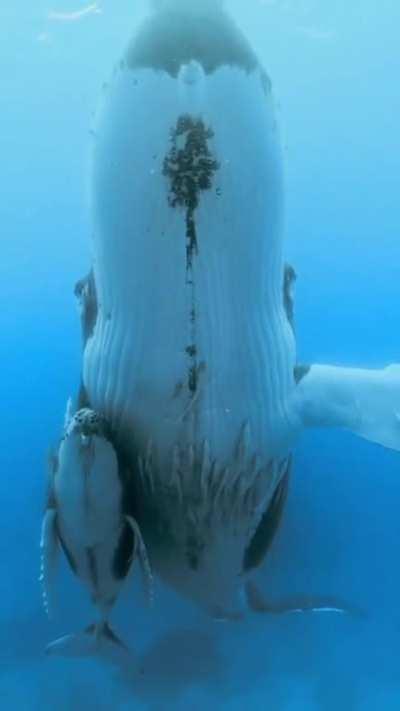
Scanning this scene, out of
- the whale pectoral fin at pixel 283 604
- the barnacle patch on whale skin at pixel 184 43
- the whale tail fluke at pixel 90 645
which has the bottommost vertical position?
the whale tail fluke at pixel 90 645

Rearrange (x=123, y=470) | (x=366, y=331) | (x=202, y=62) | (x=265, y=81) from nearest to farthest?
(x=202, y=62), (x=265, y=81), (x=123, y=470), (x=366, y=331)

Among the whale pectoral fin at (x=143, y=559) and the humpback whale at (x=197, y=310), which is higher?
the humpback whale at (x=197, y=310)

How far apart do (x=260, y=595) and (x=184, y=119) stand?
6.97 ft

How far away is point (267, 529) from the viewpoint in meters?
Answer: 2.99

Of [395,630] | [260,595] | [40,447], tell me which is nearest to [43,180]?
[40,447]

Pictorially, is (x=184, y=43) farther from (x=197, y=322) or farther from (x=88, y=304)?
(x=88, y=304)

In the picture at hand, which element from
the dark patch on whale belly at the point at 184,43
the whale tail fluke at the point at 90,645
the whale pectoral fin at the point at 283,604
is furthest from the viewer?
the whale pectoral fin at the point at 283,604

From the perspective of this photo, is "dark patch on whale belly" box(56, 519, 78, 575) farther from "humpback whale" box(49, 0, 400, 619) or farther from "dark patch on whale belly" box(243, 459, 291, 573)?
"dark patch on whale belly" box(243, 459, 291, 573)

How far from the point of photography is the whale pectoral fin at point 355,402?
2.68 meters

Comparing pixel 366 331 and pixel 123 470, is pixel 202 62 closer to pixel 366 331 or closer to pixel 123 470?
pixel 123 470

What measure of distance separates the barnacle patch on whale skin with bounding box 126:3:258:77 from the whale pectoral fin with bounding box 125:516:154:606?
1295mm

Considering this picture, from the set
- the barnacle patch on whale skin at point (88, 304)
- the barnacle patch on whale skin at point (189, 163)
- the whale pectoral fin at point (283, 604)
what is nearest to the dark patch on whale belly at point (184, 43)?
the barnacle patch on whale skin at point (189, 163)

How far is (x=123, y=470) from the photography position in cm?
247

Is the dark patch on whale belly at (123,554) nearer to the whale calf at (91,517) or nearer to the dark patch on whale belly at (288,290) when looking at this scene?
the whale calf at (91,517)
